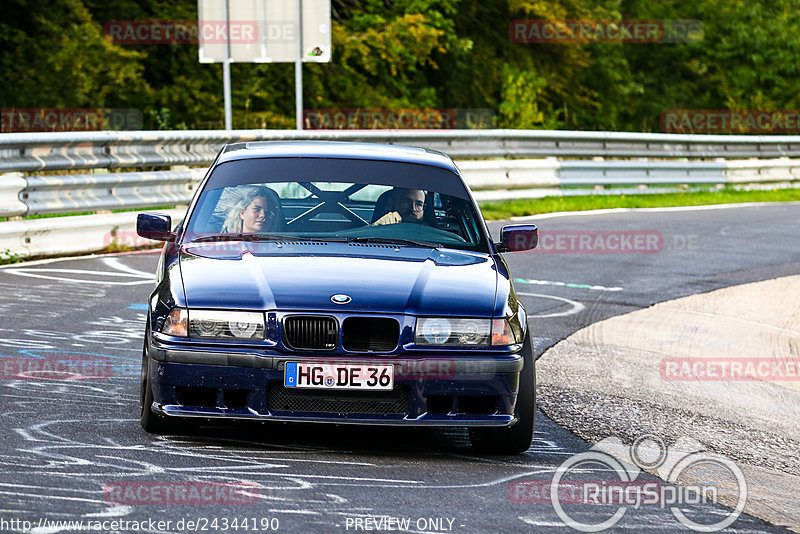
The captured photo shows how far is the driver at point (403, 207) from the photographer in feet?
22.6

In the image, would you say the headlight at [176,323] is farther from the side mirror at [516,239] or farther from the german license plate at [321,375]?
the side mirror at [516,239]

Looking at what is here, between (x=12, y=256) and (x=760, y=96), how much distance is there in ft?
145

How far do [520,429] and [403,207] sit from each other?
1.55 metres

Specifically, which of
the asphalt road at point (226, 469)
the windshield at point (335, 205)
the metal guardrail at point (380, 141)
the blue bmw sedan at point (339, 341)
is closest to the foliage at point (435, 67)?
the metal guardrail at point (380, 141)

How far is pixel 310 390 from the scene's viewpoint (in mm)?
5535

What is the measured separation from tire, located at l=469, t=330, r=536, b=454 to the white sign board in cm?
1501

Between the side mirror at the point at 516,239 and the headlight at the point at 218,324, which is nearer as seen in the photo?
the headlight at the point at 218,324

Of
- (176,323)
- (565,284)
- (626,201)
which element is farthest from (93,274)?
(626,201)

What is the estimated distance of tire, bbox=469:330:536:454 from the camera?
582 centimetres

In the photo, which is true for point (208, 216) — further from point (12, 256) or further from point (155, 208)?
point (155, 208)

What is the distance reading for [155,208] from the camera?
14.2m

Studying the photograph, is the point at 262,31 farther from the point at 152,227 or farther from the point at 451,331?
the point at 451,331

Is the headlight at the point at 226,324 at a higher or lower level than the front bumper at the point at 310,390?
higher

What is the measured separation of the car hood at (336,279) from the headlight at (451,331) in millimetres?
36
